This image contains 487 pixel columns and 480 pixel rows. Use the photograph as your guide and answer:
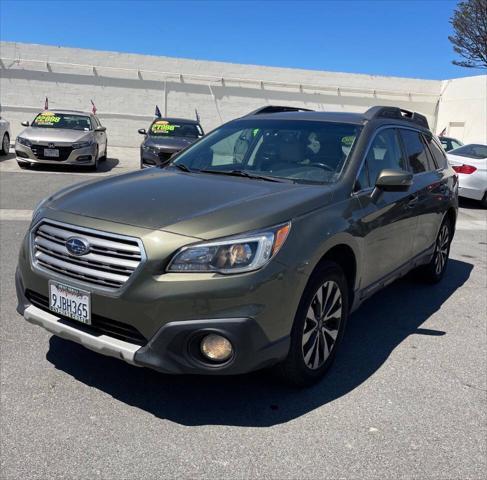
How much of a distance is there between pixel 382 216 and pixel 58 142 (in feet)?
35.0

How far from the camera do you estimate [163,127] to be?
1391cm

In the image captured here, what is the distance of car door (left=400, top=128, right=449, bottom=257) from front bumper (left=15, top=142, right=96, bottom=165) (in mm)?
9741

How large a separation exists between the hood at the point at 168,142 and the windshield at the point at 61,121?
2.08 m

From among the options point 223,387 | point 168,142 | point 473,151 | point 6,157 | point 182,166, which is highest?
point 182,166

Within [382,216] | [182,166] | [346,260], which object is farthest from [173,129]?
[346,260]

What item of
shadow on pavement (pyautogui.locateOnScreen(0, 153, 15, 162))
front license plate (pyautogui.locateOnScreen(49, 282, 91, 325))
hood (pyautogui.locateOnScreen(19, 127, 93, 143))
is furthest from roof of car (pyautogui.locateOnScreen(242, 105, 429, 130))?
shadow on pavement (pyautogui.locateOnScreen(0, 153, 15, 162))

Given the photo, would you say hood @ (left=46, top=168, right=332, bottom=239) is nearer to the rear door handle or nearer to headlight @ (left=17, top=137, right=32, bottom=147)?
the rear door handle

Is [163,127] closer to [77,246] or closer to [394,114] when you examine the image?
[394,114]

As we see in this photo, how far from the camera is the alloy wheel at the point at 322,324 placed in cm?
303

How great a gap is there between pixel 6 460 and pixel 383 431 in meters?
1.94

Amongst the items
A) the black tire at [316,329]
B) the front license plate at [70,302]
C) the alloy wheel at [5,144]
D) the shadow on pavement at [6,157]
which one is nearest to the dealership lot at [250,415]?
the black tire at [316,329]

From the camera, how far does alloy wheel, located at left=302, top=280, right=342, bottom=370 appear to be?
9.94 feet

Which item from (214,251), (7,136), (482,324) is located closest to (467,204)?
(482,324)

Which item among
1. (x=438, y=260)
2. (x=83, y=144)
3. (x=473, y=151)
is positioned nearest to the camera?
(x=438, y=260)
